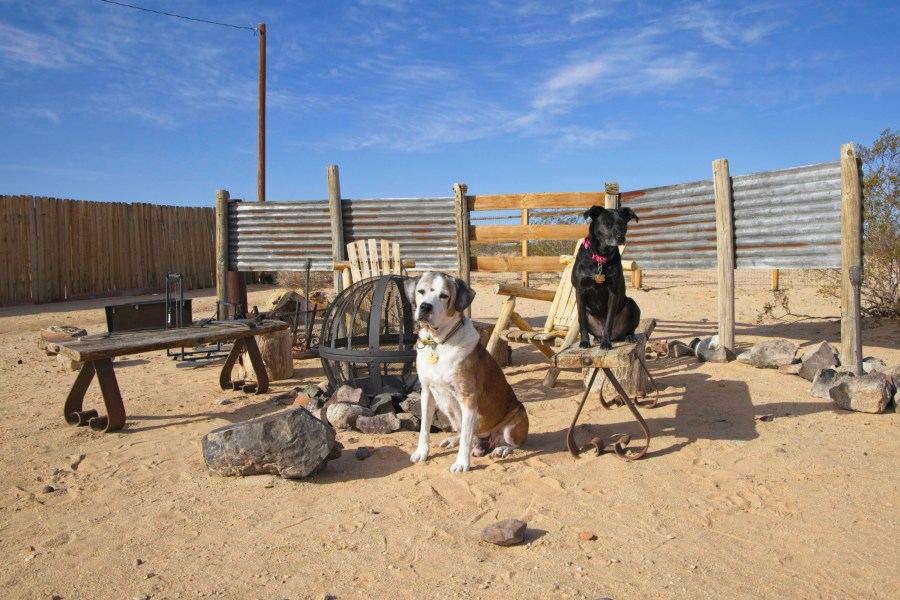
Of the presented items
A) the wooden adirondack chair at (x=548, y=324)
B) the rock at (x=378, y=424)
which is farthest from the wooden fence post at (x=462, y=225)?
the rock at (x=378, y=424)

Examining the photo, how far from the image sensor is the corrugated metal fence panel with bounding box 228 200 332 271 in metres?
9.41

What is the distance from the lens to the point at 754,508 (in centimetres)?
338

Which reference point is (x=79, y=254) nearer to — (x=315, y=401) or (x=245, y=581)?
(x=315, y=401)

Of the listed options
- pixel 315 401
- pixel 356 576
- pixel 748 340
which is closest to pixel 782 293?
pixel 748 340

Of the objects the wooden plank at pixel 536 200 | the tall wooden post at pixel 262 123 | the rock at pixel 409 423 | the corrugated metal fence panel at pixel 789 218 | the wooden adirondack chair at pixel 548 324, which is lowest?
the rock at pixel 409 423

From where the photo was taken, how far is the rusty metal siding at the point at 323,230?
346 inches

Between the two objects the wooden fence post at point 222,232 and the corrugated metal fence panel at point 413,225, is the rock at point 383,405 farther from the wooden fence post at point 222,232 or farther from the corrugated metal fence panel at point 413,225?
the wooden fence post at point 222,232

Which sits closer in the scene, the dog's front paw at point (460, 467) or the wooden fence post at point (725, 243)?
the dog's front paw at point (460, 467)

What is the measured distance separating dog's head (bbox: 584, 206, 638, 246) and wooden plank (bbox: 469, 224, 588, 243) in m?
3.70

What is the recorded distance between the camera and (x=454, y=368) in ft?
12.7

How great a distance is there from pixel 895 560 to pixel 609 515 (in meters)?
1.20

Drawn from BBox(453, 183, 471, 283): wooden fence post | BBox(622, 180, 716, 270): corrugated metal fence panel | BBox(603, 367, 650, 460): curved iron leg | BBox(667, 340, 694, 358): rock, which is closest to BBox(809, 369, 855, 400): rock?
BBox(667, 340, 694, 358): rock

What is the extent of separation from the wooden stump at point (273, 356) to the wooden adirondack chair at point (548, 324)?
2.13 meters

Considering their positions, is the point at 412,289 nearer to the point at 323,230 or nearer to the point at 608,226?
the point at 608,226
